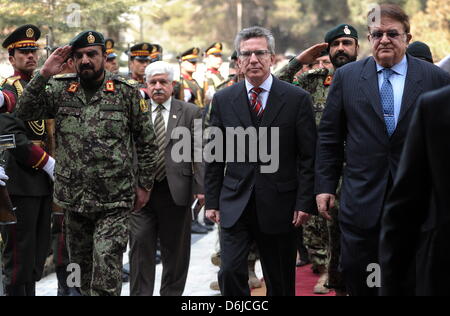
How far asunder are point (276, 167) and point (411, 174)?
3333mm

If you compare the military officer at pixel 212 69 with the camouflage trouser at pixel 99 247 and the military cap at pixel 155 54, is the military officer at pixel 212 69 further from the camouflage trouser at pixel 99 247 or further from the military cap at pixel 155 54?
the camouflage trouser at pixel 99 247

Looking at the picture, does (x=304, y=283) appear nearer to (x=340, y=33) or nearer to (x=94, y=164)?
(x=340, y=33)

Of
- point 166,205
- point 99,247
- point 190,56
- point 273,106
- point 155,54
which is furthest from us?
point 190,56

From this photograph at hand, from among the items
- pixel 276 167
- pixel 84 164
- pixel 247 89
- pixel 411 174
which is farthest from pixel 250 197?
pixel 411 174

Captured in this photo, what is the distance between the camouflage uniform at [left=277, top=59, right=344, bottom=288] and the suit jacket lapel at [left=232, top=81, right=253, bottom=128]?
1033mm

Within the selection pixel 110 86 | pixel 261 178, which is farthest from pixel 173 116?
pixel 261 178

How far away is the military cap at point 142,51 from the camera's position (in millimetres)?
10969

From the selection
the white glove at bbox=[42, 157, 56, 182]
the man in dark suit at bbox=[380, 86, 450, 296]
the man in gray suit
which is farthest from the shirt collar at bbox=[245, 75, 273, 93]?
the man in dark suit at bbox=[380, 86, 450, 296]

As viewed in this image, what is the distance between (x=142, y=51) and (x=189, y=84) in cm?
385

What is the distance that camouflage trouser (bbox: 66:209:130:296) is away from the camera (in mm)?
6578

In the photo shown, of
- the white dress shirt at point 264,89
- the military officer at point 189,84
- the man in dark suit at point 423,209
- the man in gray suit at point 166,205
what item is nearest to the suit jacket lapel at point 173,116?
the man in gray suit at point 166,205

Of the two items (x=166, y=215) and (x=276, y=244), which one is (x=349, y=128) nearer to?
(x=276, y=244)

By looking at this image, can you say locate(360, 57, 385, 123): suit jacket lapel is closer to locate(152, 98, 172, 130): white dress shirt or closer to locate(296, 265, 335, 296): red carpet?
locate(152, 98, 172, 130): white dress shirt

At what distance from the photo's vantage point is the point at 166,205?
803cm
